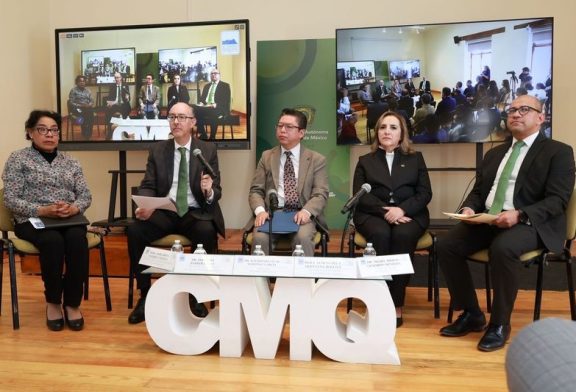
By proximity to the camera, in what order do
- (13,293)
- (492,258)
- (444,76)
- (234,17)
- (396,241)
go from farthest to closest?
(234,17) < (444,76) < (396,241) < (13,293) < (492,258)

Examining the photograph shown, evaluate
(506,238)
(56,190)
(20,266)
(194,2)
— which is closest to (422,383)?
(506,238)

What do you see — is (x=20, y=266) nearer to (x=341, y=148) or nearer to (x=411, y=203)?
(x=341, y=148)

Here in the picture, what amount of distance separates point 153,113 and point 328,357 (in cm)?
289

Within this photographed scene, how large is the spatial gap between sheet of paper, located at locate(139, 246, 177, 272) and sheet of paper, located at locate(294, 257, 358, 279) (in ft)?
1.91

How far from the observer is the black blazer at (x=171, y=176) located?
3217mm

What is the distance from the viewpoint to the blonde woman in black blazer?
297 centimetres

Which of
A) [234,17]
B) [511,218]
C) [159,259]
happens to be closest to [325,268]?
[159,259]

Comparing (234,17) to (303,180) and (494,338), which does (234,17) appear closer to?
(303,180)

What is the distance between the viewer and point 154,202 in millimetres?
3023

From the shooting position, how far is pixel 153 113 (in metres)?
4.49

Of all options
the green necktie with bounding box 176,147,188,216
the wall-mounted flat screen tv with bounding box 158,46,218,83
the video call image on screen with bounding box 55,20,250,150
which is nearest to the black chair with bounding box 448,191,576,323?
the green necktie with bounding box 176,147,188,216

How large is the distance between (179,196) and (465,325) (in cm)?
179

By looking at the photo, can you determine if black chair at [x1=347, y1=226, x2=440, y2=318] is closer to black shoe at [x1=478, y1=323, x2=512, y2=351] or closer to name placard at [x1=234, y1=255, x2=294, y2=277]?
black shoe at [x1=478, y1=323, x2=512, y2=351]

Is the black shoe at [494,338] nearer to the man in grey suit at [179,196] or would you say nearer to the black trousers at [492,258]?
the black trousers at [492,258]
